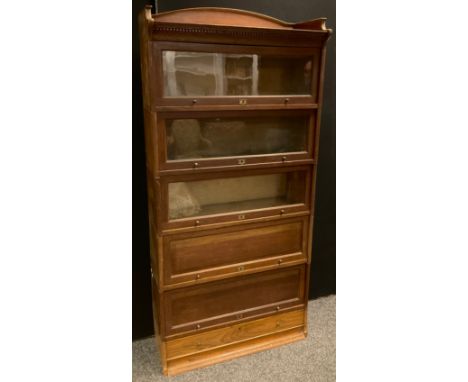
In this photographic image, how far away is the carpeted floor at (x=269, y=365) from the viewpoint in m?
1.85

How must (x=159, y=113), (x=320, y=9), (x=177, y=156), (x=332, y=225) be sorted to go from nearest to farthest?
(x=159, y=113) → (x=177, y=156) → (x=320, y=9) → (x=332, y=225)

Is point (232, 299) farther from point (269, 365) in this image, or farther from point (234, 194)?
point (234, 194)

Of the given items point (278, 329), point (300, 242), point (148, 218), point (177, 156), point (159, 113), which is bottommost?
point (278, 329)

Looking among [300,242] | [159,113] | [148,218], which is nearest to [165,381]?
[148,218]

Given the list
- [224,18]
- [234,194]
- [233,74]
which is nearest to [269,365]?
[234,194]

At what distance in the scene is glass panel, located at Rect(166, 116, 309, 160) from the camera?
1.67m

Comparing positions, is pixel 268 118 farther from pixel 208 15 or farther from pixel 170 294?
pixel 170 294

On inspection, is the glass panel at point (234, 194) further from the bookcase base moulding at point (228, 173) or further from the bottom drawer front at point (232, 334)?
the bottom drawer front at point (232, 334)

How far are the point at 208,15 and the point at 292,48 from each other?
40 cm

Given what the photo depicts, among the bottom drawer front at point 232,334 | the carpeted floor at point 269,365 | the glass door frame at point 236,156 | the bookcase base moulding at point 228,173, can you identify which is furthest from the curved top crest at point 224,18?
the carpeted floor at point 269,365

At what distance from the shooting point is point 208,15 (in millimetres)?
1619

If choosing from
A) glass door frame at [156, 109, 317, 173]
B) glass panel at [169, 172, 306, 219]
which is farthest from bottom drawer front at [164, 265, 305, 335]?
glass door frame at [156, 109, 317, 173]

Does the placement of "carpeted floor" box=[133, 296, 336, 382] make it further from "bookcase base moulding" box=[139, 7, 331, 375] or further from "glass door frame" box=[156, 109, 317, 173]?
"glass door frame" box=[156, 109, 317, 173]

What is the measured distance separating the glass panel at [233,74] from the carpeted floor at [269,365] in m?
1.35
